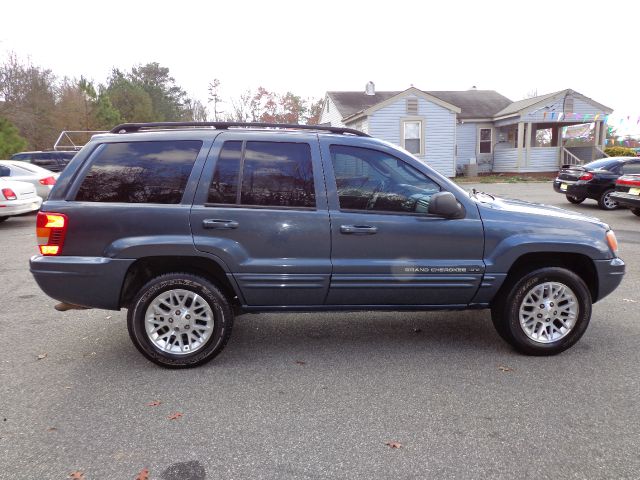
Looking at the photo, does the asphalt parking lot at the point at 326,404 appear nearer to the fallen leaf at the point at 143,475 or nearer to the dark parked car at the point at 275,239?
the fallen leaf at the point at 143,475

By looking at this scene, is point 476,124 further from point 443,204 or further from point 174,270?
point 174,270

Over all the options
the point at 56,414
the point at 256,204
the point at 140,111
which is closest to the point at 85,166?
the point at 256,204

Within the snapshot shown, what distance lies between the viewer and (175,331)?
3643 millimetres

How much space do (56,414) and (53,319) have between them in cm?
215

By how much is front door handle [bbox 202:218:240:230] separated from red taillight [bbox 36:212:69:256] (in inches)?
41.7


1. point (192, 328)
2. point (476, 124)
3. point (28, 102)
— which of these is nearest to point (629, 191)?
point (192, 328)

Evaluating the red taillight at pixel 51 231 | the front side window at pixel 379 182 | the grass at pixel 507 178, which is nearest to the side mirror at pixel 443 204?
the front side window at pixel 379 182

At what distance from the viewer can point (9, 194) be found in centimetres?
1052

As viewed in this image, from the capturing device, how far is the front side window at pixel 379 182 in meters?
3.68

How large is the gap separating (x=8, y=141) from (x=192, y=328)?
2496cm

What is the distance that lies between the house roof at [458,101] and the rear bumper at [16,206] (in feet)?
57.0

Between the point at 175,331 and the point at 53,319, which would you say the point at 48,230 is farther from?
the point at 53,319

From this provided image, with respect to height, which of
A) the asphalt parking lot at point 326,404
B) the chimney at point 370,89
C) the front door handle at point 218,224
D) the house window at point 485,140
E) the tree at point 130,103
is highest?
the tree at point 130,103

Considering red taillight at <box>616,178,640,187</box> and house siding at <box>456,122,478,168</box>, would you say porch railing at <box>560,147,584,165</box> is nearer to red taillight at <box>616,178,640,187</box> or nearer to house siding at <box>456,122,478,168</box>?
house siding at <box>456,122,478,168</box>
